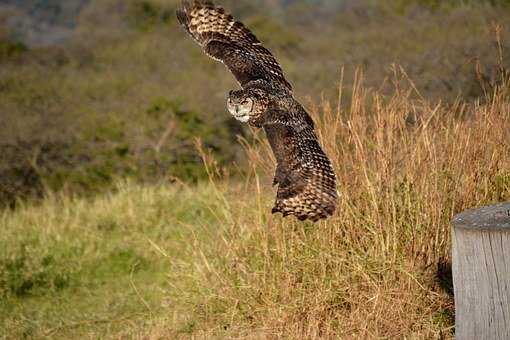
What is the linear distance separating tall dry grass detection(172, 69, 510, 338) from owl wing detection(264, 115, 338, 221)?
4.11ft

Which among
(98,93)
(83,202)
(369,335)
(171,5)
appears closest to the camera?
(369,335)

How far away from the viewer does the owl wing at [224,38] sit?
16.3ft

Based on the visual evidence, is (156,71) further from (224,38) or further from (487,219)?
(487,219)

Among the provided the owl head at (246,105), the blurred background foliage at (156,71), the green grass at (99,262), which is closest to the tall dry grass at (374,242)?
the green grass at (99,262)

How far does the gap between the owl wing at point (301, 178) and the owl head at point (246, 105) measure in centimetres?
10

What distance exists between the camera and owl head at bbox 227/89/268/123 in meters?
4.20

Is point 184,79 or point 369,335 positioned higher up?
point 184,79

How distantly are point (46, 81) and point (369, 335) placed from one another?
1516 centimetres

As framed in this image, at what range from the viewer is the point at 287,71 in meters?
19.4

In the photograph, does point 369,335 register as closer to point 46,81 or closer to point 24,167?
point 24,167

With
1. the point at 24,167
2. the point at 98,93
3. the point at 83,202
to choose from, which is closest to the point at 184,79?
the point at 98,93

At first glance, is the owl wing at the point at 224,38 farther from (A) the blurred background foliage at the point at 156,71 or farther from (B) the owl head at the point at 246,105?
(A) the blurred background foliage at the point at 156,71

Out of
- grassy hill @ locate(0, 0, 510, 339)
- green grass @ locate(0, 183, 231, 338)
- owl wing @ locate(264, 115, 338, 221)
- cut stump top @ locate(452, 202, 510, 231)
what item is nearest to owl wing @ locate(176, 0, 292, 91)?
grassy hill @ locate(0, 0, 510, 339)

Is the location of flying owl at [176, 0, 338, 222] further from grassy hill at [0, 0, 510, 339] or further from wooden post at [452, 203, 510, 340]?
grassy hill at [0, 0, 510, 339]
